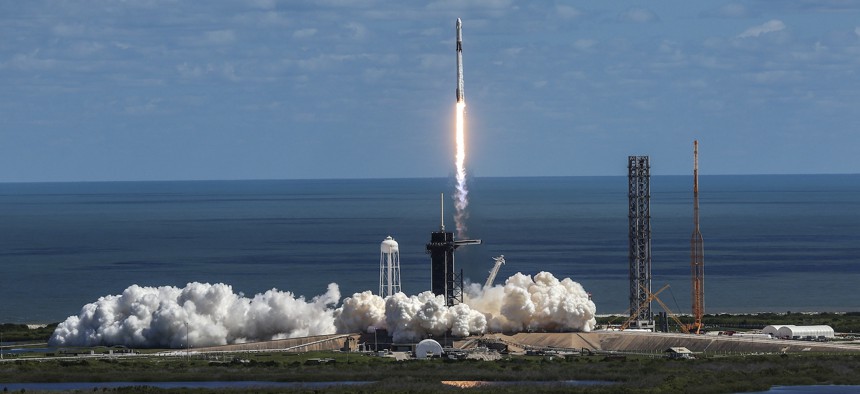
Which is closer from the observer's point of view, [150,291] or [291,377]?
[291,377]

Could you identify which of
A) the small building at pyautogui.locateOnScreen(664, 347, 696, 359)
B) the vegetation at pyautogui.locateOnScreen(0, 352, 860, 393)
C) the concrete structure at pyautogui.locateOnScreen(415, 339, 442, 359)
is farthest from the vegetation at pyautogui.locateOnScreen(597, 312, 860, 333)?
the concrete structure at pyautogui.locateOnScreen(415, 339, 442, 359)

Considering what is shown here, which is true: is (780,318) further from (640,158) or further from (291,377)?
(291,377)

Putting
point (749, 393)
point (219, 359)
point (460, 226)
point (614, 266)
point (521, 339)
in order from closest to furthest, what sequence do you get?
point (749, 393), point (219, 359), point (521, 339), point (460, 226), point (614, 266)

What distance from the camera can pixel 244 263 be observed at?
188000mm

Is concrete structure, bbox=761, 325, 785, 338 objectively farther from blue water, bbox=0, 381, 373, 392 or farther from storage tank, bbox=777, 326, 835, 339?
blue water, bbox=0, 381, 373, 392

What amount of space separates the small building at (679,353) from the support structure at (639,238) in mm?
12375

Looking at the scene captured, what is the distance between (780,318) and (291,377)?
47990 mm

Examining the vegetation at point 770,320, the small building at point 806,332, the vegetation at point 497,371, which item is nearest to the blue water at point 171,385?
the vegetation at point 497,371

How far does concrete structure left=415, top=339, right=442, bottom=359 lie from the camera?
97.6 meters

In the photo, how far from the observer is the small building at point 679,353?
310 feet

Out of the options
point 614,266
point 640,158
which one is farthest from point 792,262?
point 640,158

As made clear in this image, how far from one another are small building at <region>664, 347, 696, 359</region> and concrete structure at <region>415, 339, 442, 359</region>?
14.1 meters

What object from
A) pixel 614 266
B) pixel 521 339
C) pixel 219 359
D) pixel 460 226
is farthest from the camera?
pixel 614 266

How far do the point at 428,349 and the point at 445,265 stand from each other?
9547 millimetres
